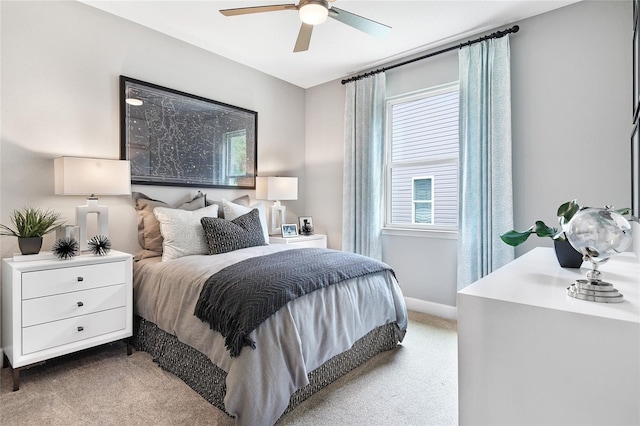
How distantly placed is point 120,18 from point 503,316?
3.48m

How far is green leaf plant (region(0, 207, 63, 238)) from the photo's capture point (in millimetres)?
2148

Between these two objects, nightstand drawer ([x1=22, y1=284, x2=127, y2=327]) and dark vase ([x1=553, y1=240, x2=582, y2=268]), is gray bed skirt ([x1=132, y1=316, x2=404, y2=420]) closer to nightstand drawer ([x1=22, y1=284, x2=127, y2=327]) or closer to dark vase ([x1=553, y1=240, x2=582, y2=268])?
nightstand drawer ([x1=22, y1=284, x2=127, y2=327])

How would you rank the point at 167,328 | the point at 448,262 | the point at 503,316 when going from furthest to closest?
the point at 448,262, the point at 167,328, the point at 503,316

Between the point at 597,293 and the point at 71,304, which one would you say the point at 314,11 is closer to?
the point at 597,293

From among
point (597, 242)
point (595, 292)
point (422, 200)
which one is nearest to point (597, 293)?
point (595, 292)

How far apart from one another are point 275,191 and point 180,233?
4.37 feet

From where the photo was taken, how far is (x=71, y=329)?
2109 millimetres

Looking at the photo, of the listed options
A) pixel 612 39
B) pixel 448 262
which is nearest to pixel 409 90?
pixel 612 39

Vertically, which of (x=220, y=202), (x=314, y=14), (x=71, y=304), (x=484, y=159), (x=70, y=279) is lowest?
(x=71, y=304)

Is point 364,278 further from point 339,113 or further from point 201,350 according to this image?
point 339,113

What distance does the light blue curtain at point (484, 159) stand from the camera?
279cm

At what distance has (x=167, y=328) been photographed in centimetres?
213

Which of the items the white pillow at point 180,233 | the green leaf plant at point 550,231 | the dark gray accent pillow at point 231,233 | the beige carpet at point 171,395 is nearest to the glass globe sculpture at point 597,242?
the green leaf plant at point 550,231

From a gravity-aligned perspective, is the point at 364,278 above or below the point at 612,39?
below
